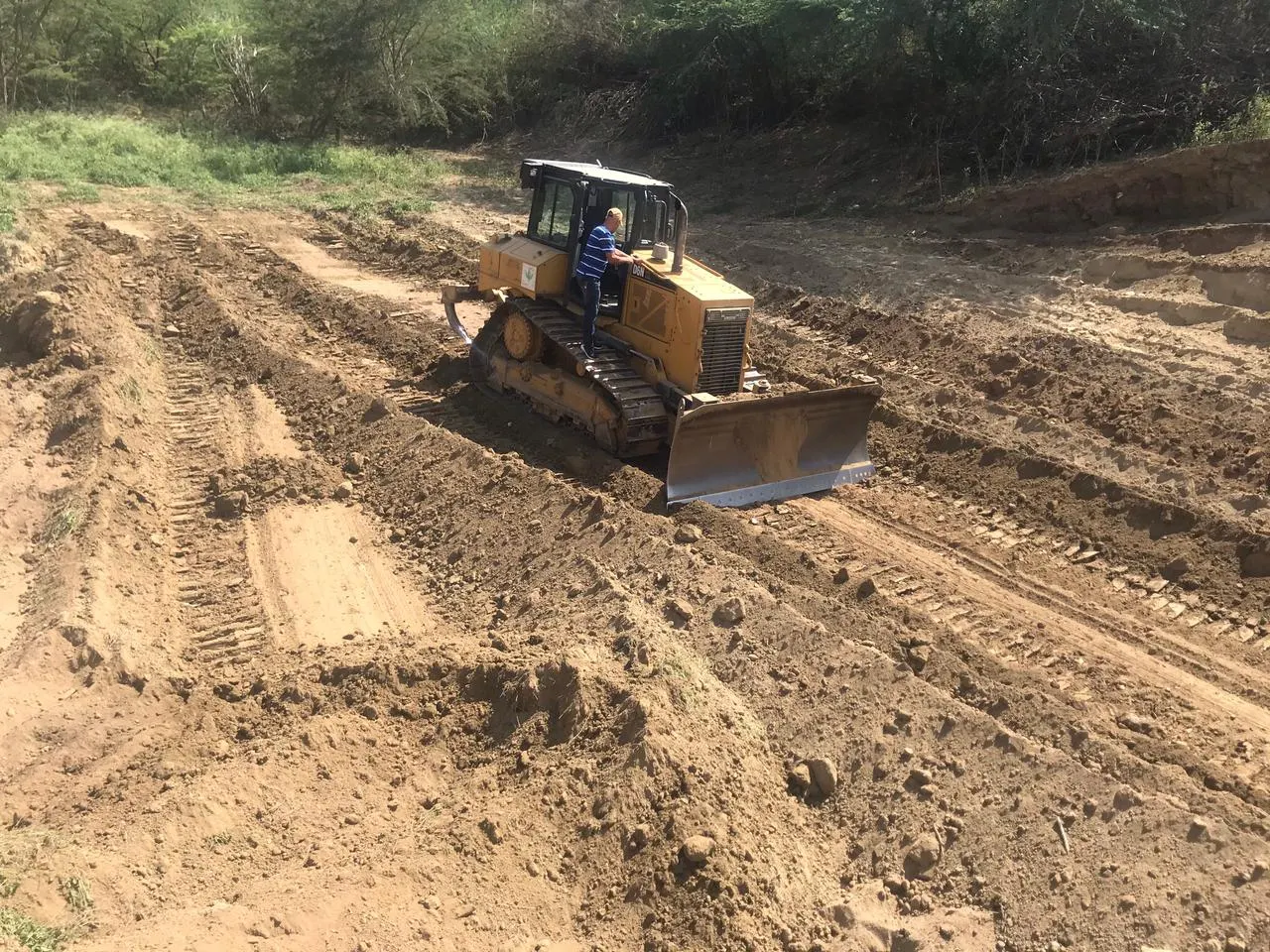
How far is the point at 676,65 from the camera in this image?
24.3m

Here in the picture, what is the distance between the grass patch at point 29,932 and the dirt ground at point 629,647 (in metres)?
0.02

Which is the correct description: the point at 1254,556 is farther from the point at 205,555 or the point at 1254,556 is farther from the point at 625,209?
the point at 205,555

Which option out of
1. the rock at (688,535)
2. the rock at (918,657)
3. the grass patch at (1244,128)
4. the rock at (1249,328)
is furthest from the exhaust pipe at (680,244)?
the grass patch at (1244,128)

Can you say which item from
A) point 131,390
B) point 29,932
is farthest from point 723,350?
point 29,932

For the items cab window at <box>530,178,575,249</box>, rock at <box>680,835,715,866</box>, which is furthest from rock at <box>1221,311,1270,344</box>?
rock at <box>680,835,715,866</box>

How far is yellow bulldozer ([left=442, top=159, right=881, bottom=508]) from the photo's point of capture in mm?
8531

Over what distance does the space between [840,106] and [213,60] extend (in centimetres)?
1749

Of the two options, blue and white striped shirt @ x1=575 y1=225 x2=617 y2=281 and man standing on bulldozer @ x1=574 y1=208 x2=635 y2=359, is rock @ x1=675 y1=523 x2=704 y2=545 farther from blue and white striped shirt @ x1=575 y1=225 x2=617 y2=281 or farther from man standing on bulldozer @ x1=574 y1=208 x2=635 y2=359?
blue and white striped shirt @ x1=575 y1=225 x2=617 y2=281

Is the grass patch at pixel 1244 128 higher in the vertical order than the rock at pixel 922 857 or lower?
higher

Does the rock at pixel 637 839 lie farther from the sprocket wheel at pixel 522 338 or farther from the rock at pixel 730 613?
the sprocket wheel at pixel 522 338

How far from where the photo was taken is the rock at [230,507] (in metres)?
8.28

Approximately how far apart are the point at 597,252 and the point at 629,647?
13.1 feet

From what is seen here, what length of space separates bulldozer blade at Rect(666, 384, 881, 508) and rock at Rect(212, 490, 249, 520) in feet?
11.5

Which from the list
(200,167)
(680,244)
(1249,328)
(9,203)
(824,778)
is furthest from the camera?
(200,167)
